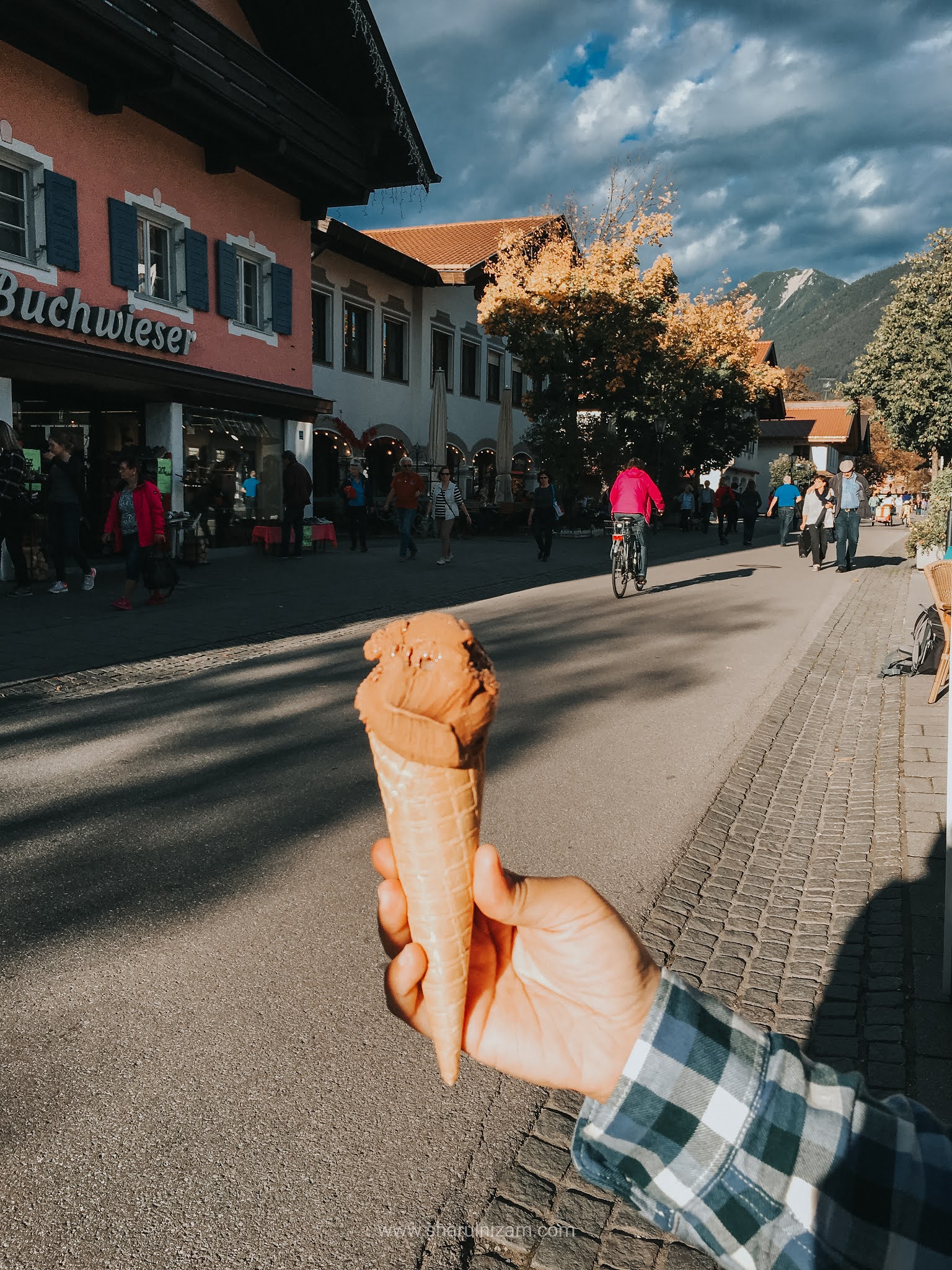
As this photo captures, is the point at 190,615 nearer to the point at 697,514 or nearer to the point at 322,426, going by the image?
the point at 322,426

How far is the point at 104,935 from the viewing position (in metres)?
3.73

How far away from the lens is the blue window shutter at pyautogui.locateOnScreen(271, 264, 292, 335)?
2081 centimetres

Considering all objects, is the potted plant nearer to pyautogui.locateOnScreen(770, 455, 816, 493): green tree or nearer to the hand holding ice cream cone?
the hand holding ice cream cone

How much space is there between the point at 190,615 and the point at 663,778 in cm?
756

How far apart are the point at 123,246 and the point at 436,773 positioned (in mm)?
17368

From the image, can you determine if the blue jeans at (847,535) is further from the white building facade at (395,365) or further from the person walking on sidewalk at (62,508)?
the person walking on sidewalk at (62,508)

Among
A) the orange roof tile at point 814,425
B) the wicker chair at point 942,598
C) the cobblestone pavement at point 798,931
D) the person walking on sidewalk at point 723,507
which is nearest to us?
the cobblestone pavement at point 798,931

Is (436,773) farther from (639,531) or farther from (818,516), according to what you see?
(818,516)

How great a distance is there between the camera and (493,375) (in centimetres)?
3650

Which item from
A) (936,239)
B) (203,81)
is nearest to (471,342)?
(936,239)

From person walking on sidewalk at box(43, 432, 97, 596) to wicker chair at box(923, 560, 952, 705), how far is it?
9955 mm

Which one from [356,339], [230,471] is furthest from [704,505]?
[230,471]

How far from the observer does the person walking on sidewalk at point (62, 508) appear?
40.9ft

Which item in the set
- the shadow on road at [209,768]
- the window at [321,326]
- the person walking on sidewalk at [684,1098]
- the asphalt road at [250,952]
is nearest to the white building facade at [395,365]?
the window at [321,326]
